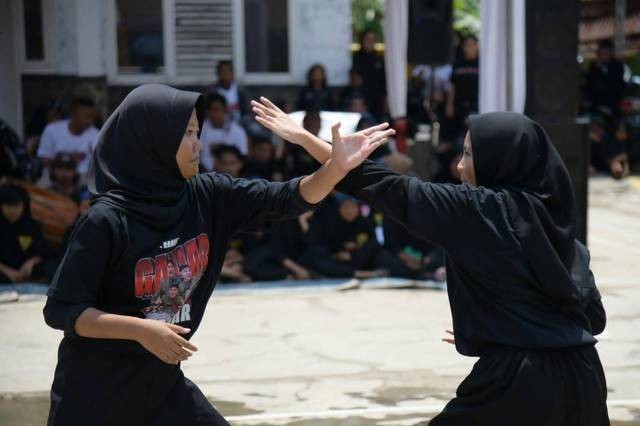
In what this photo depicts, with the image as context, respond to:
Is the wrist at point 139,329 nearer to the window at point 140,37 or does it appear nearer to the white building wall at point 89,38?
the white building wall at point 89,38

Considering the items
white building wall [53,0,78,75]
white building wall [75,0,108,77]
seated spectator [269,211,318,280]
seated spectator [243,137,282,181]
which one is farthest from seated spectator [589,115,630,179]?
seated spectator [269,211,318,280]

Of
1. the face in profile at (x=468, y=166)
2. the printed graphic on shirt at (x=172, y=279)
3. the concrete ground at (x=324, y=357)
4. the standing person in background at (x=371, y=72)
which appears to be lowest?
the concrete ground at (x=324, y=357)

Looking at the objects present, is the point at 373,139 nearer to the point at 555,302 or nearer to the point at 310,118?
the point at 555,302

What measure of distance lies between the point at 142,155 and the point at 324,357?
372cm

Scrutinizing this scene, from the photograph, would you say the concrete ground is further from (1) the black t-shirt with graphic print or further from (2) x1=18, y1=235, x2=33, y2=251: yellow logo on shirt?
(1) the black t-shirt with graphic print

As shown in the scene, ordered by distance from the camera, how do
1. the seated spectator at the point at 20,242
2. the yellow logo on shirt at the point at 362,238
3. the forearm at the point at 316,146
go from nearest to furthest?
1. the forearm at the point at 316,146
2. the seated spectator at the point at 20,242
3. the yellow logo on shirt at the point at 362,238

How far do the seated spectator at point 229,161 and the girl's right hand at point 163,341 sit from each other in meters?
6.51

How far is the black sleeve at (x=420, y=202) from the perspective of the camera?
3.52 m

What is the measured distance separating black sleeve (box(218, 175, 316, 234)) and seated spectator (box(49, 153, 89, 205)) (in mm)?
6328

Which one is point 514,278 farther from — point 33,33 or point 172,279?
point 33,33

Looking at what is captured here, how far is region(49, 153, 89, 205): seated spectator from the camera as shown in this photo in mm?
9977

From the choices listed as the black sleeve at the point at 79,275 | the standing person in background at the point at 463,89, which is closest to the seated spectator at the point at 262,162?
the standing person in background at the point at 463,89

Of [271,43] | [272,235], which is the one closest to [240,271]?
[272,235]

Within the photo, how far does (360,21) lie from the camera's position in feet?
83.9
